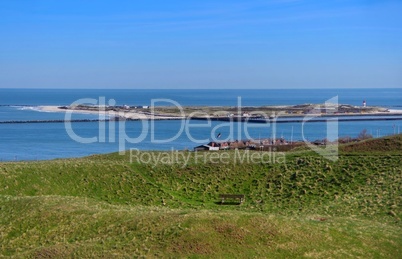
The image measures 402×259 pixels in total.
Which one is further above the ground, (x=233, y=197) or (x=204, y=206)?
(x=233, y=197)

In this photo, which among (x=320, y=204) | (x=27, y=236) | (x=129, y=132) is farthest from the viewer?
(x=129, y=132)

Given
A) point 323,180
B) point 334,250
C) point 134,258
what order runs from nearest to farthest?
point 134,258, point 334,250, point 323,180

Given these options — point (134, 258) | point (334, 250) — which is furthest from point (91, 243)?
point (334, 250)

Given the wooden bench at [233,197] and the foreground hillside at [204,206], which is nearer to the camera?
the foreground hillside at [204,206]

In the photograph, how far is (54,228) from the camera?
872 inches

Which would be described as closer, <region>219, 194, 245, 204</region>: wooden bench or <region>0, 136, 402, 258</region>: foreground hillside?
<region>0, 136, 402, 258</region>: foreground hillside

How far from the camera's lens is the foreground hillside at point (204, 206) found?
19.8m

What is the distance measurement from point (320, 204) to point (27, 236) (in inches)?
589

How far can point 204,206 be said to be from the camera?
2866 cm

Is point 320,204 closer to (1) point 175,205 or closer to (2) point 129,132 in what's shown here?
(1) point 175,205

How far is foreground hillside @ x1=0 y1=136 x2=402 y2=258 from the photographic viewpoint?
1984 centimetres

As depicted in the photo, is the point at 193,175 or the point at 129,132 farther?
the point at 129,132

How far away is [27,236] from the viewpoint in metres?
21.7

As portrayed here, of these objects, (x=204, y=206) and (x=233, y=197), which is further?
(x=233, y=197)
